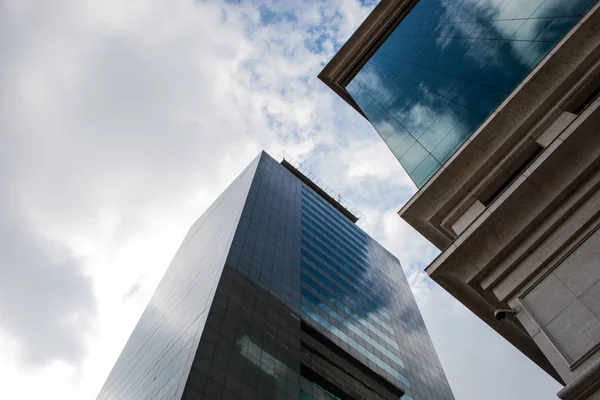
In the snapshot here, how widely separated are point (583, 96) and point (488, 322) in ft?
25.4

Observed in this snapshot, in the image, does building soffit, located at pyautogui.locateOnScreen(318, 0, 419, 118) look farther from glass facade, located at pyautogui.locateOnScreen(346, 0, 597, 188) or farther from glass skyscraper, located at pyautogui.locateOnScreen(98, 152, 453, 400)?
glass skyscraper, located at pyautogui.locateOnScreen(98, 152, 453, 400)

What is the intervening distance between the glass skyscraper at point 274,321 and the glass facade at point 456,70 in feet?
56.9

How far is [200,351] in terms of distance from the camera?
27.2m

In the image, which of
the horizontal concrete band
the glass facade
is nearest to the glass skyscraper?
the glass facade

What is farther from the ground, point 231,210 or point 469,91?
point 231,210

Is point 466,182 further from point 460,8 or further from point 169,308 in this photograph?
point 169,308

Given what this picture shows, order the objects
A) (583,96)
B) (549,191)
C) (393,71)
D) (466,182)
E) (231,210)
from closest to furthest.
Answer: (549,191) → (583,96) → (466,182) → (393,71) → (231,210)

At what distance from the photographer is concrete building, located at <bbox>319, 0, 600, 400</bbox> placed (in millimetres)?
10469

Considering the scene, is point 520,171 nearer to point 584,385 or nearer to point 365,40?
point 584,385

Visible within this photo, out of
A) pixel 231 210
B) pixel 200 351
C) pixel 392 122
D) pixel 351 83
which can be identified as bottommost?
pixel 200 351

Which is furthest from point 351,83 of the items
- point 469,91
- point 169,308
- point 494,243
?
point 169,308

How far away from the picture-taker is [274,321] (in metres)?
35.8

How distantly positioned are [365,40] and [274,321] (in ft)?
79.4

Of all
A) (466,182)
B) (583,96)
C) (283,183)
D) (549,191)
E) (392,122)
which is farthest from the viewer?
(283,183)
